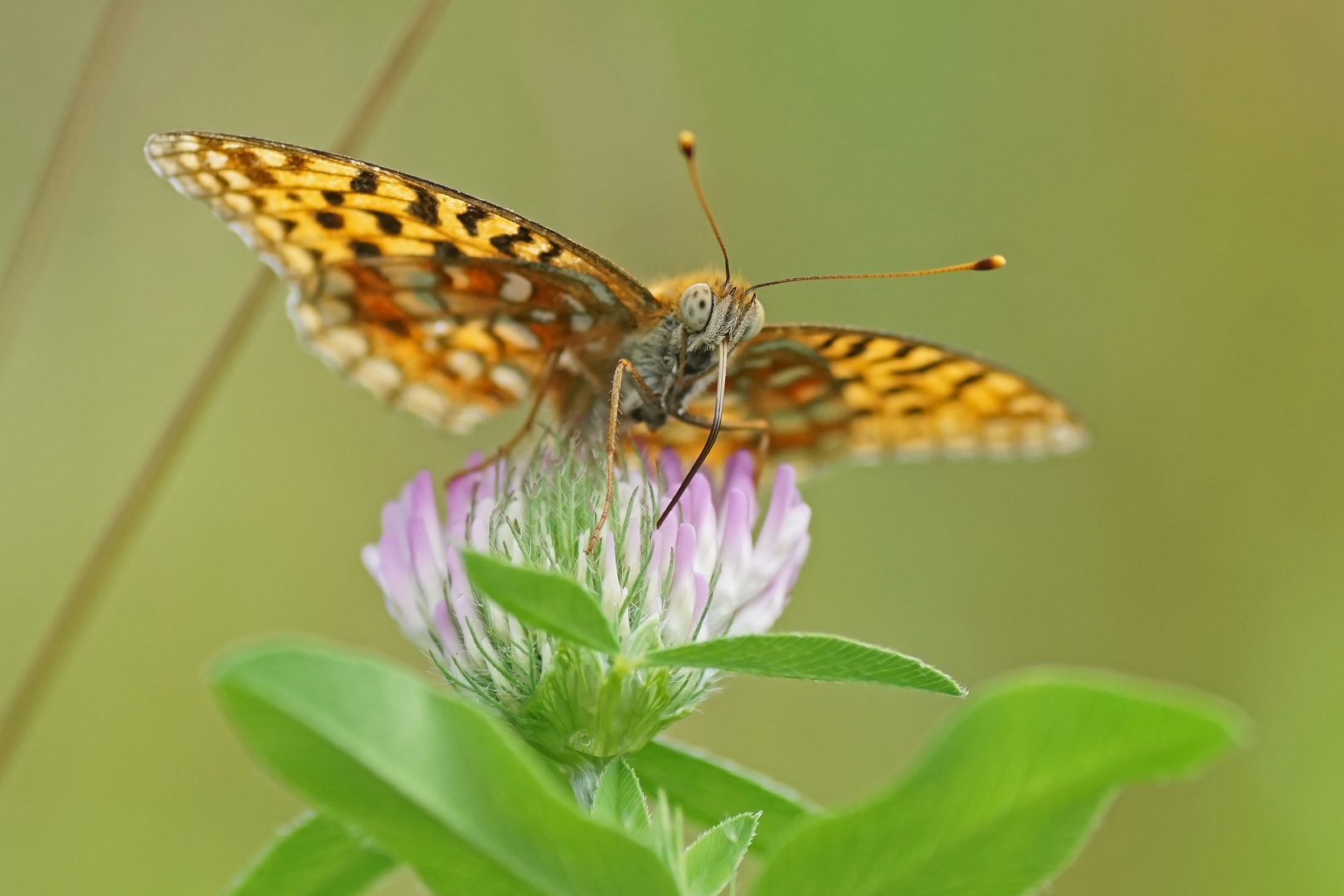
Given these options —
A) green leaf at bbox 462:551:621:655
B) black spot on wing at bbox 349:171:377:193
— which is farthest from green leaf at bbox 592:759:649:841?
black spot on wing at bbox 349:171:377:193

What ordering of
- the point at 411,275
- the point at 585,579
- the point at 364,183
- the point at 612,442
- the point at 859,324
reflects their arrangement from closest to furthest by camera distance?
the point at 585,579, the point at 612,442, the point at 364,183, the point at 411,275, the point at 859,324

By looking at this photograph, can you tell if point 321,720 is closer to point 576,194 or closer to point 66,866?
point 576,194

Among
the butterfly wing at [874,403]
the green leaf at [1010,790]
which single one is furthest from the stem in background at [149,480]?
the green leaf at [1010,790]

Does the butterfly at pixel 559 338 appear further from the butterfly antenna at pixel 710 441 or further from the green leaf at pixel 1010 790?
the green leaf at pixel 1010 790

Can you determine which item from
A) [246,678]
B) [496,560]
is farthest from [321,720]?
[496,560]

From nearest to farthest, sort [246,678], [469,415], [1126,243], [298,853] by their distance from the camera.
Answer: [246,678]
[298,853]
[469,415]
[1126,243]

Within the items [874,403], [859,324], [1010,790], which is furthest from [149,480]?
[859,324]

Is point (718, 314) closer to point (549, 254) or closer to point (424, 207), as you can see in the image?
point (549, 254)
